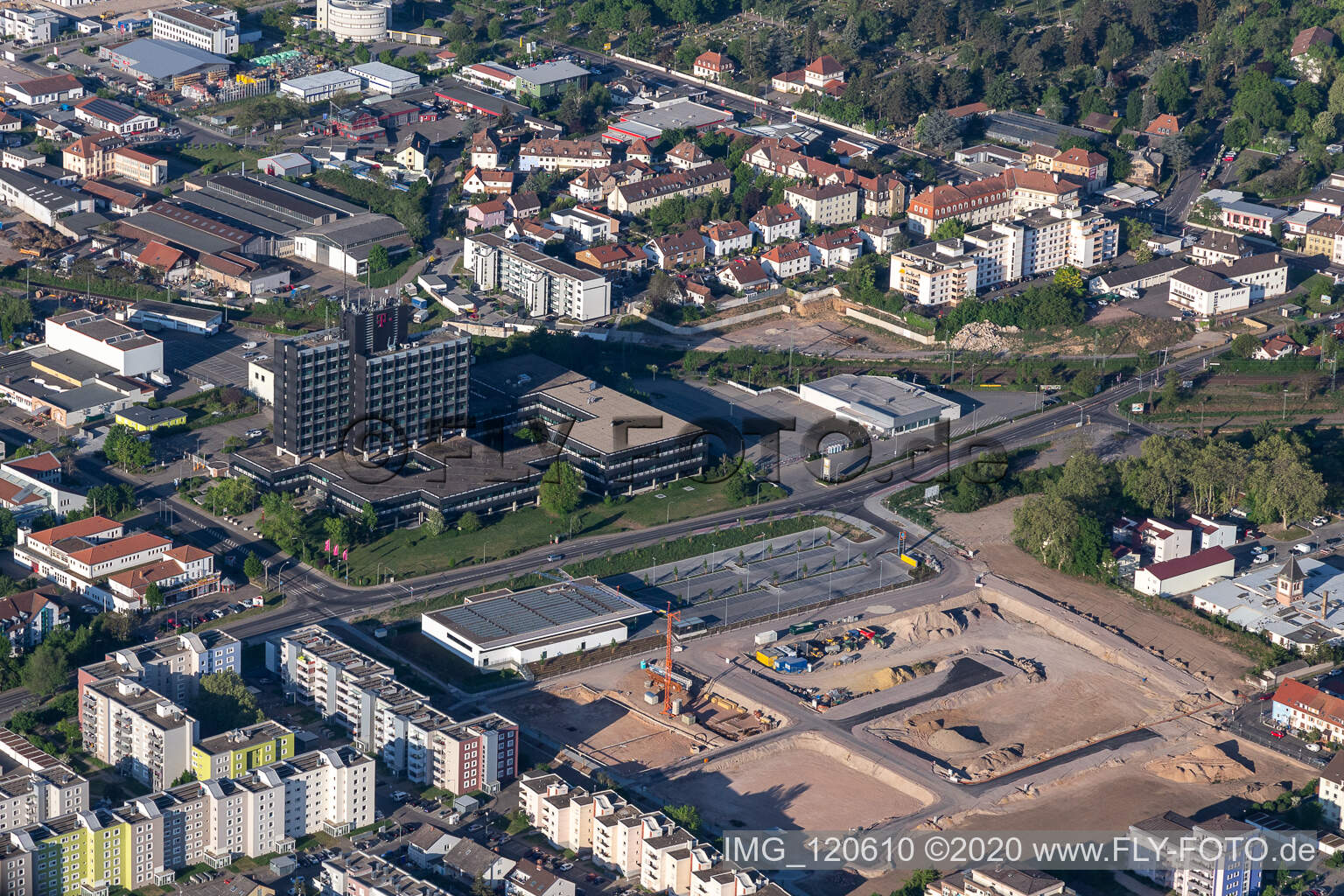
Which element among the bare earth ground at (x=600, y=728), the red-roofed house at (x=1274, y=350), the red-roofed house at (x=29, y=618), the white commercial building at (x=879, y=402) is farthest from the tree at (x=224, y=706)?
the red-roofed house at (x=1274, y=350)

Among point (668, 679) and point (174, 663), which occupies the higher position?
point (174, 663)

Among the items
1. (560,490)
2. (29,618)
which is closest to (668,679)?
(560,490)

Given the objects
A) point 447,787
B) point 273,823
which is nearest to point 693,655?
point 447,787

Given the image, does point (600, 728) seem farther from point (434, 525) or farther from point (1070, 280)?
point (1070, 280)

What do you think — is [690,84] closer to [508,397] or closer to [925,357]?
[925,357]

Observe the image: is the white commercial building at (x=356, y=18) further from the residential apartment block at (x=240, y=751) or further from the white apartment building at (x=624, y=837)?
the white apartment building at (x=624, y=837)

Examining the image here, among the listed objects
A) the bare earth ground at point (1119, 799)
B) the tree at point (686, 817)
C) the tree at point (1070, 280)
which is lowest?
the bare earth ground at point (1119, 799)

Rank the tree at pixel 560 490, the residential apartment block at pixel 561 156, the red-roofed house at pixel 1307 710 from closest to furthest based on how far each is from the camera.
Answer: the red-roofed house at pixel 1307 710
the tree at pixel 560 490
the residential apartment block at pixel 561 156

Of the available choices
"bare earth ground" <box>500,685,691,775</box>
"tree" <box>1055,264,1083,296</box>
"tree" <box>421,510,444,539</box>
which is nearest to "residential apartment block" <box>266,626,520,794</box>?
"bare earth ground" <box>500,685,691,775</box>
